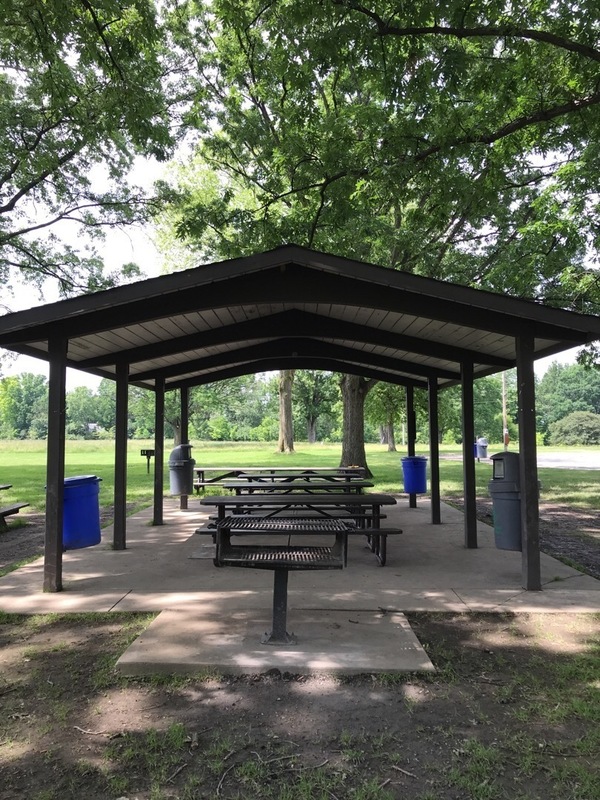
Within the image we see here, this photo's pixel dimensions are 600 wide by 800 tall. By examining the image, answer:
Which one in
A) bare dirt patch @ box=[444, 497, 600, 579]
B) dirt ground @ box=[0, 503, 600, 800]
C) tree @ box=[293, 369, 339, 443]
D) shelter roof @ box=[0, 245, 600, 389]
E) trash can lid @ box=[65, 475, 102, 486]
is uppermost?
tree @ box=[293, 369, 339, 443]

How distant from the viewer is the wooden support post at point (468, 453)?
7176 mm

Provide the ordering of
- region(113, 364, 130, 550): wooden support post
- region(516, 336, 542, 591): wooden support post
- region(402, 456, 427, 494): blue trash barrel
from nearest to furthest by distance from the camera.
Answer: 1. region(516, 336, 542, 591): wooden support post
2. region(113, 364, 130, 550): wooden support post
3. region(402, 456, 427, 494): blue trash barrel

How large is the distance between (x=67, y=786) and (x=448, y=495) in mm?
12386

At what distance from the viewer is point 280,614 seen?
3.93 meters

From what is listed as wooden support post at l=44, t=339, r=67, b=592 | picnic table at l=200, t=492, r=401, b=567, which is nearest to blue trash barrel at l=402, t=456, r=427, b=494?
picnic table at l=200, t=492, r=401, b=567

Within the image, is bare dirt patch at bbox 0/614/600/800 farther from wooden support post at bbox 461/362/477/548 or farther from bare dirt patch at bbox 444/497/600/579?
wooden support post at bbox 461/362/477/548

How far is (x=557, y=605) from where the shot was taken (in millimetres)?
4918

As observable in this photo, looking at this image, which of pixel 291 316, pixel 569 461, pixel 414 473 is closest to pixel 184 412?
pixel 414 473

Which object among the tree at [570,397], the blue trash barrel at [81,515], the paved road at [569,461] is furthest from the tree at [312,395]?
the blue trash barrel at [81,515]

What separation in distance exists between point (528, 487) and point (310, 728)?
346cm

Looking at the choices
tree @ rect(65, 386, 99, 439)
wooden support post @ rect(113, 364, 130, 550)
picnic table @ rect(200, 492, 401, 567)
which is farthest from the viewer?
tree @ rect(65, 386, 99, 439)

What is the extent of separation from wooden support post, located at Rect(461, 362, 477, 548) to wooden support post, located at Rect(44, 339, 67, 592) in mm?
4928

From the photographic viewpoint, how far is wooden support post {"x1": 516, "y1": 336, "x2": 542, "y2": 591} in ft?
17.5

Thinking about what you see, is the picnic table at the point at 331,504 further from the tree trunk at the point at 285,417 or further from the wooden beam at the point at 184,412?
the tree trunk at the point at 285,417
